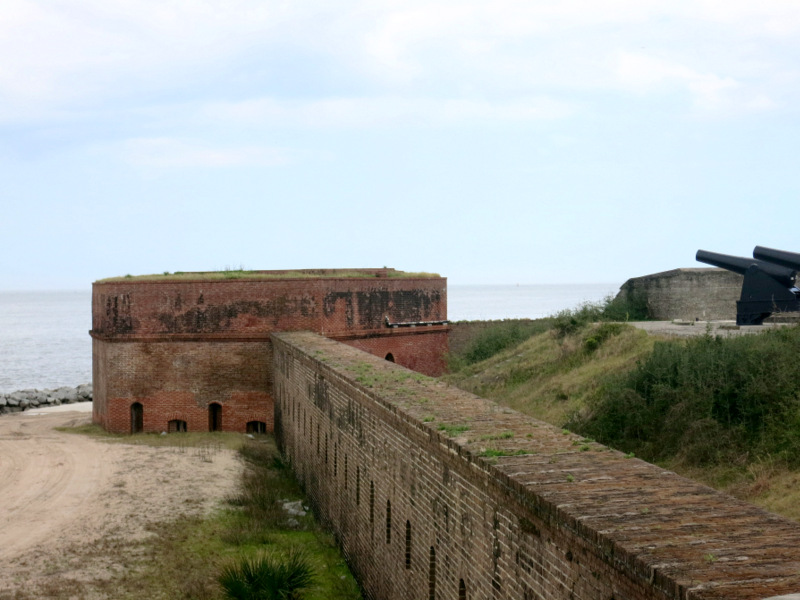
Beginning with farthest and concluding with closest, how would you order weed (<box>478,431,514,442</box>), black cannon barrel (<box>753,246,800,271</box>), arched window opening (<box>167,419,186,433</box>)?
arched window opening (<box>167,419,186,433</box>)
black cannon barrel (<box>753,246,800,271</box>)
weed (<box>478,431,514,442</box>)

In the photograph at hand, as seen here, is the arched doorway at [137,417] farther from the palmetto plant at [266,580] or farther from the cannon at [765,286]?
the cannon at [765,286]

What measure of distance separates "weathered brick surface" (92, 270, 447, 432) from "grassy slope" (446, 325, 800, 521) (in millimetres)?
4184

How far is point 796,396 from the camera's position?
10391 millimetres

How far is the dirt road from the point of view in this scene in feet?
Result: 35.2

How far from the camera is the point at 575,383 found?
15.9 metres

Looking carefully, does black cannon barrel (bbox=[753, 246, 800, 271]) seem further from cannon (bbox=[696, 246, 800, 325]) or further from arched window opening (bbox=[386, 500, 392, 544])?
arched window opening (bbox=[386, 500, 392, 544])

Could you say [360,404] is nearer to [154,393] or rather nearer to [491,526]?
[491,526]

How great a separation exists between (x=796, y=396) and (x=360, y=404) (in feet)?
16.7

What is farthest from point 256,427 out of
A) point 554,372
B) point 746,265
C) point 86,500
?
point 746,265

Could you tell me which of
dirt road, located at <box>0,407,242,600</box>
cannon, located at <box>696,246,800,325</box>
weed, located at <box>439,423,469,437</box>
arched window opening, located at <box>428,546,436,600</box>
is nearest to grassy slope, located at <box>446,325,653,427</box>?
cannon, located at <box>696,246,800,325</box>

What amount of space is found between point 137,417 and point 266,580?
45.5ft

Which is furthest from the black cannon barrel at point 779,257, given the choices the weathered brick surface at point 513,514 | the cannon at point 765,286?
the weathered brick surface at point 513,514

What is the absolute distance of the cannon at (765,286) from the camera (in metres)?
15.9

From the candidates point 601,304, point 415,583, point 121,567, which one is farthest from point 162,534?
point 601,304
